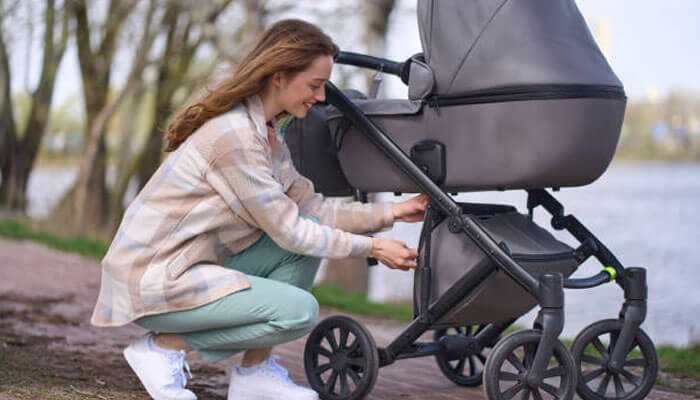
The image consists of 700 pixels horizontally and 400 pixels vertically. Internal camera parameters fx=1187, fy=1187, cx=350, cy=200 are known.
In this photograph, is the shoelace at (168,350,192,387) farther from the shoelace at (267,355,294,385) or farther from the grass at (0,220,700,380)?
the grass at (0,220,700,380)

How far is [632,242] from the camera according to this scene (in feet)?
63.4

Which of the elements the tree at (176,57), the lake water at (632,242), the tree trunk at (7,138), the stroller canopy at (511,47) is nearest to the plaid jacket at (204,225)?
the stroller canopy at (511,47)

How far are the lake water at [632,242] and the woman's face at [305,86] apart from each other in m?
2.62

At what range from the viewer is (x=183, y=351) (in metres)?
3.92

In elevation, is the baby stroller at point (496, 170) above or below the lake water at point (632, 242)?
above

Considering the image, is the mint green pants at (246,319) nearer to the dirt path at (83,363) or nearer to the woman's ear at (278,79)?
the dirt path at (83,363)

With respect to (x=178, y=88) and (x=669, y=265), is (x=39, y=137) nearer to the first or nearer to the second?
(x=178, y=88)

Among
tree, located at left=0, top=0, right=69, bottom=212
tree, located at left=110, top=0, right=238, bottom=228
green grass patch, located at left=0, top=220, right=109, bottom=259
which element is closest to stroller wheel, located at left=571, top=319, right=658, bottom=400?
green grass patch, located at left=0, top=220, right=109, bottom=259

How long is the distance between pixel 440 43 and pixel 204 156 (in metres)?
0.84

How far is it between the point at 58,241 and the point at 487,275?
8.04 m

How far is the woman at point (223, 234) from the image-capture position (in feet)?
12.3

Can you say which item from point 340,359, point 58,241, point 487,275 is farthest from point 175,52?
point 487,275

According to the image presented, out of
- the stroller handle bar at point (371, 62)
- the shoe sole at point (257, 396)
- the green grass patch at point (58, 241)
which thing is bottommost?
the green grass patch at point (58, 241)

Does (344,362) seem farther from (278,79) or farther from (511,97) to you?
(511,97)
